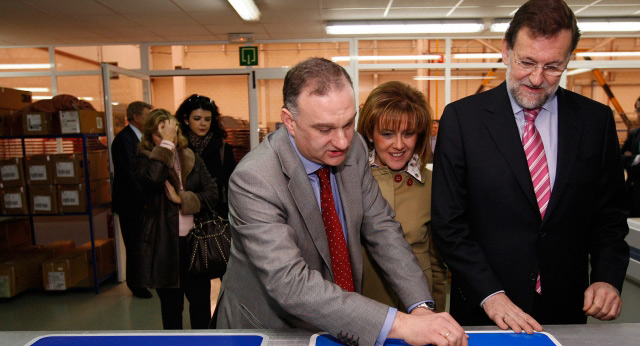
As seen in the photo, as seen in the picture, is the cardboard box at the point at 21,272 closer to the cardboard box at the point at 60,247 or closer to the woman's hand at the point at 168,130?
the cardboard box at the point at 60,247

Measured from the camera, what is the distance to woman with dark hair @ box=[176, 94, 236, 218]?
9.81 ft

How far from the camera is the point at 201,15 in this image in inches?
192

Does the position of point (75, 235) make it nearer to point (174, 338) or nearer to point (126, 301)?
point (126, 301)

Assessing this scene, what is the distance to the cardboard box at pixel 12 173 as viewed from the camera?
397 centimetres

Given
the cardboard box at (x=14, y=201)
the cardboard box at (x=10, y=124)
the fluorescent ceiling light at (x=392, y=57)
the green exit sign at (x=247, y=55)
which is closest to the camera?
the cardboard box at (x=14, y=201)

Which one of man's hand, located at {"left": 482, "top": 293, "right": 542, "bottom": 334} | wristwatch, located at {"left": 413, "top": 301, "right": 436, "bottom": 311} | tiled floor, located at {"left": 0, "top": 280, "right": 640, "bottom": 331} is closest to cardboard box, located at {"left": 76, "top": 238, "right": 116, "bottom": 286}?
tiled floor, located at {"left": 0, "top": 280, "right": 640, "bottom": 331}

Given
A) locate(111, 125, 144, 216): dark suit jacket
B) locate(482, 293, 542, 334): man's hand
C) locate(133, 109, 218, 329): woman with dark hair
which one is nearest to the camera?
locate(482, 293, 542, 334): man's hand

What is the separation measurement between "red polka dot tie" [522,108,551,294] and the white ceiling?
365cm

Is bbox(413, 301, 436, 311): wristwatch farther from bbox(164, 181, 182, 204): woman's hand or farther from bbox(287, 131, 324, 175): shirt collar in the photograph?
bbox(164, 181, 182, 204): woman's hand

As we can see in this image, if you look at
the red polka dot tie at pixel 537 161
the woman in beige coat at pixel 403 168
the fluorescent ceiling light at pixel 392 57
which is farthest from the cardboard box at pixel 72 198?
the fluorescent ceiling light at pixel 392 57

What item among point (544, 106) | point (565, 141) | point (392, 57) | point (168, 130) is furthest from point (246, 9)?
point (565, 141)

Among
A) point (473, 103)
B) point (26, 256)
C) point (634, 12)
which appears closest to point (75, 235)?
point (26, 256)

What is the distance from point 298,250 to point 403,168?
70 centimetres

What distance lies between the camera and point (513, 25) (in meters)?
1.22
